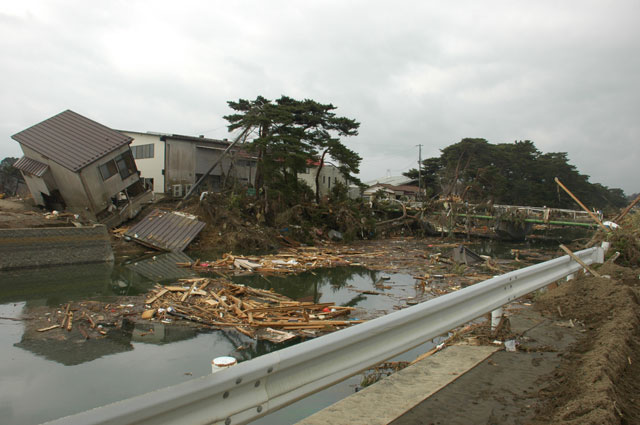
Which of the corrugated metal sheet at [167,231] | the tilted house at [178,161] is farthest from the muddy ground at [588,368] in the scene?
the tilted house at [178,161]

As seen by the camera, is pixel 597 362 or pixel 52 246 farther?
pixel 52 246

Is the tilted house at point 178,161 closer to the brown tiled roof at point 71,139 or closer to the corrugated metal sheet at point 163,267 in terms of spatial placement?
the brown tiled roof at point 71,139

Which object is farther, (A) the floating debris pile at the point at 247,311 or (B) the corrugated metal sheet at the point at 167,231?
(B) the corrugated metal sheet at the point at 167,231

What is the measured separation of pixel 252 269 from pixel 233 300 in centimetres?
481

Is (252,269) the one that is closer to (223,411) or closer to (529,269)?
(529,269)

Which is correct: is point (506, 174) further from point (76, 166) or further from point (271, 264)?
point (76, 166)

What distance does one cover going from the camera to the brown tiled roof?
60.8 feet

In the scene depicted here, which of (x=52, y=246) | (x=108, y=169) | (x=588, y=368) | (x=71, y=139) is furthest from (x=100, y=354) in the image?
(x=71, y=139)

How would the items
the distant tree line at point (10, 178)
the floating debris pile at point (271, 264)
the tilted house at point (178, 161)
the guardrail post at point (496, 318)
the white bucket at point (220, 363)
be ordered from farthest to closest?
the tilted house at point (178, 161)
the distant tree line at point (10, 178)
the floating debris pile at point (271, 264)
the guardrail post at point (496, 318)
the white bucket at point (220, 363)

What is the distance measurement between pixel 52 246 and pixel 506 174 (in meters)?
50.8

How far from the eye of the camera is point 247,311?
7.84 m

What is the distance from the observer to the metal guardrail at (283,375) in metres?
1.62

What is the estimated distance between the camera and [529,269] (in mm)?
4836

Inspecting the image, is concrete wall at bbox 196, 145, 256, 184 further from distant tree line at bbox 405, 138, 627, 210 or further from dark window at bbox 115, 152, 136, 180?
distant tree line at bbox 405, 138, 627, 210
